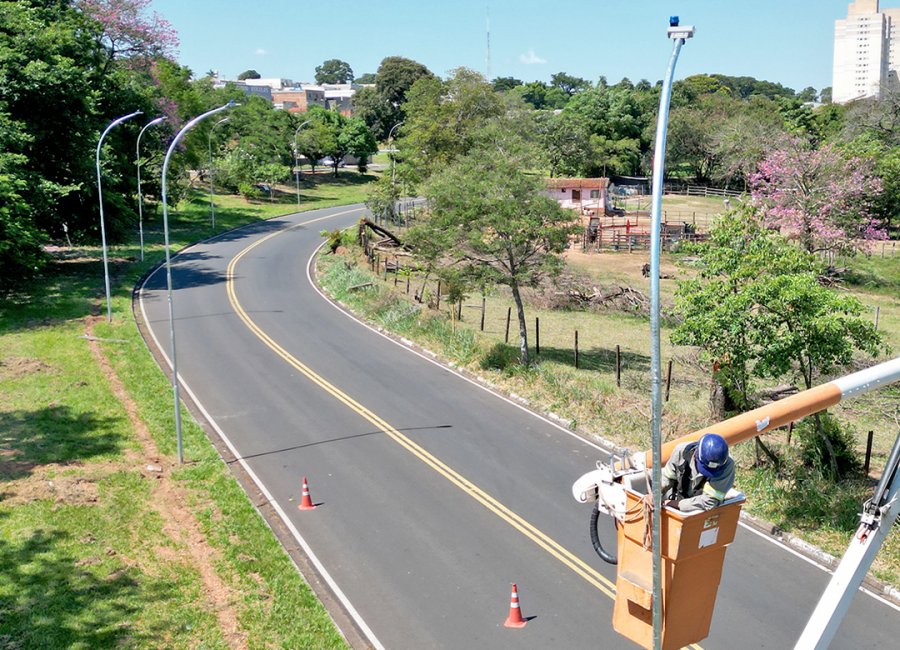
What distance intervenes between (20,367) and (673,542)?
24601mm

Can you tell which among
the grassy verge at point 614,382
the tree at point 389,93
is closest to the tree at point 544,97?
the tree at point 389,93

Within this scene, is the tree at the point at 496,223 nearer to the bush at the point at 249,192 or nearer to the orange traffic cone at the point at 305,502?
the orange traffic cone at the point at 305,502

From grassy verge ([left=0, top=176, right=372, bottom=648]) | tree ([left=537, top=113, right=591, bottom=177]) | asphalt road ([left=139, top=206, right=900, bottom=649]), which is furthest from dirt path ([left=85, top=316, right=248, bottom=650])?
tree ([left=537, top=113, right=591, bottom=177])

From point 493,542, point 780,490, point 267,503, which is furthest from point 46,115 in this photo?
point 780,490

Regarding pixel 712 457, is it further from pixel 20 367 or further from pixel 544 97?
pixel 544 97

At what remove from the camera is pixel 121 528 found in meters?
16.5

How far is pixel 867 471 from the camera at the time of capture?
17422 mm

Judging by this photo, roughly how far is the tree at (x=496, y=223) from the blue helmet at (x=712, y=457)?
61.1ft

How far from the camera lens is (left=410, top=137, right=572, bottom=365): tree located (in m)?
26.2

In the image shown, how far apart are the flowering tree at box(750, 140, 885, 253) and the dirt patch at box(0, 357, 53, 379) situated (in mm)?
34375

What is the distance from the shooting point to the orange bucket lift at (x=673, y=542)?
7.54 m

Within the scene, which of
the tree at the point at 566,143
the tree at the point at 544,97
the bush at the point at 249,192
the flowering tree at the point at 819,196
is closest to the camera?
the flowering tree at the point at 819,196

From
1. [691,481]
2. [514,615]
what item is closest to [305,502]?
[514,615]

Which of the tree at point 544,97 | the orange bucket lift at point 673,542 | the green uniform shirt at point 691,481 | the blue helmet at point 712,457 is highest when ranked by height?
the tree at point 544,97
